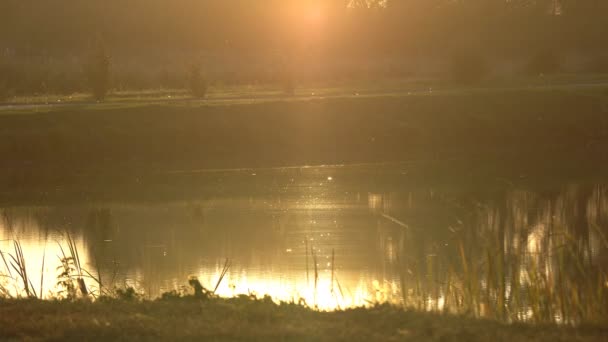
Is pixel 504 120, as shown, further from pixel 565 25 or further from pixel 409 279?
pixel 565 25

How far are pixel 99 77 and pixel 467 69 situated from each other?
639 inches

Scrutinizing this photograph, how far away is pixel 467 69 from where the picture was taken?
143ft

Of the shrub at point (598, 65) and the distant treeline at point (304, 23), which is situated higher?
the distant treeline at point (304, 23)

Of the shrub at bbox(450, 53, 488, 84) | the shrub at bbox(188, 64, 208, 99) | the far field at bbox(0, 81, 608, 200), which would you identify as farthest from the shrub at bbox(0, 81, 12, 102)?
the shrub at bbox(450, 53, 488, 84)

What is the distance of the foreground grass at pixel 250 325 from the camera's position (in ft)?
28.4

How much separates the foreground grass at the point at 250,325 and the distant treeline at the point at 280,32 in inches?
1243

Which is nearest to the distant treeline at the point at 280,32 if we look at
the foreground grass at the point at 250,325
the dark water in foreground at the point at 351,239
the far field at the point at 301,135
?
the far field at the point at 301,135

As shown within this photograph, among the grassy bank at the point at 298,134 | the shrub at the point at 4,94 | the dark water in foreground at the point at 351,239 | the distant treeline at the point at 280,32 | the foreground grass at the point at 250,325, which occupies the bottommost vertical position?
the foreground grass at the point at 250,325

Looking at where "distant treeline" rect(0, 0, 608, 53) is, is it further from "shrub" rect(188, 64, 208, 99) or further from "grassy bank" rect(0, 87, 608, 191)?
"grassy bank" rect(0, 87, 608, 191)

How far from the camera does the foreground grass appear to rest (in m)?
8.65

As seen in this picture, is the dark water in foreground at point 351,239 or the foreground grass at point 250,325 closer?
the foreground grass at point 250,325

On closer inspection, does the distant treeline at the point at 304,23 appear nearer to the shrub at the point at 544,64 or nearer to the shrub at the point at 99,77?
the shrub at the point at 544,64

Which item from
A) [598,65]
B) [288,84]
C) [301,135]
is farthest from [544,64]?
[301,135]

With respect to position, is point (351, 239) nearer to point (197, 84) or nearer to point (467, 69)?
point (197, 84)
